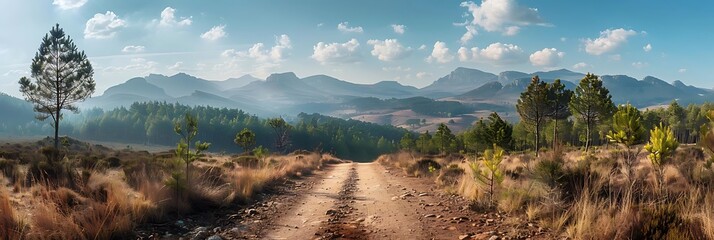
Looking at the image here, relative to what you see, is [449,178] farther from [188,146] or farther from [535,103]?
[535,103]

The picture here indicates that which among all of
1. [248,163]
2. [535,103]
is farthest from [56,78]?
[535,103]

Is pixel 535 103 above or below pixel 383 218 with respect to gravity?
above

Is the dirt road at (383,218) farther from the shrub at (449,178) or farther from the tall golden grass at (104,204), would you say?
the tall golden grass at (104,204)

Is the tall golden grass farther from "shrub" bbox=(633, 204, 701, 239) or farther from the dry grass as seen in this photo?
"shrub" bbox=(633, 204, 701, 239)

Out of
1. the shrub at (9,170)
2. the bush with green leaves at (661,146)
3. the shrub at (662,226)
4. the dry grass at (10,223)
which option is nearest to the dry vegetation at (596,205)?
the shrub at (662,226)

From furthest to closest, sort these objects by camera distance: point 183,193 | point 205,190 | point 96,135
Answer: point 96,135
point 205,190
point 183,193

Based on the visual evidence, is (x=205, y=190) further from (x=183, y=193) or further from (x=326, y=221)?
(x=326, y=221)

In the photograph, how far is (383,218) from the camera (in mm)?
8688

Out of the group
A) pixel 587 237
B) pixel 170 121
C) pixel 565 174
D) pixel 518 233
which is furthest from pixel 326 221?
pixel 170 121

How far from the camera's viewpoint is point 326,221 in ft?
27.8

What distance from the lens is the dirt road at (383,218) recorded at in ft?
23.8

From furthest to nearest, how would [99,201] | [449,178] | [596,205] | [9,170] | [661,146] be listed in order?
[449,178]
[9,170]
[661,146]
[99,201]
[596,205]

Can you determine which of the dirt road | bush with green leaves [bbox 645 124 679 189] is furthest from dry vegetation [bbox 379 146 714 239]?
bush with green leaves [bbox 645 124 679 189]

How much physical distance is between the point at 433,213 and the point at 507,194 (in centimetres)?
159
